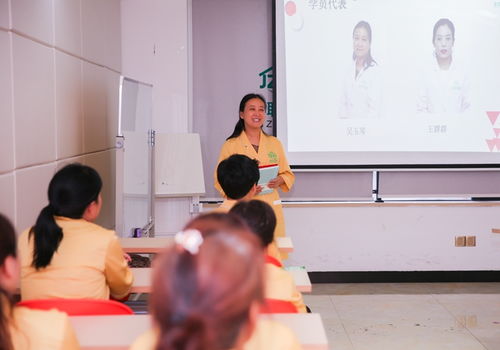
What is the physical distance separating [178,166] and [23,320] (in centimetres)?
318

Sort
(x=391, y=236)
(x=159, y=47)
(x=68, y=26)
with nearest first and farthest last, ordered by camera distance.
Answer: (x=68, y=26) < (x=159, y=47) < (x=391, y=236)

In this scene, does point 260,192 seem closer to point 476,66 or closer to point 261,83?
point 261,83

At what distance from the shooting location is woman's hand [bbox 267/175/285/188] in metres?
4.01

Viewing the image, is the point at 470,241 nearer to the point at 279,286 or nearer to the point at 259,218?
the point at 259,218

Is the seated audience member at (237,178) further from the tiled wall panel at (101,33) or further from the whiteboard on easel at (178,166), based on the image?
the whiteboard on easel at (178,166)

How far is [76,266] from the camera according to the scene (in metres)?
2.08

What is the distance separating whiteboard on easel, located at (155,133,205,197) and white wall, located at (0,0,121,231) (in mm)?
344

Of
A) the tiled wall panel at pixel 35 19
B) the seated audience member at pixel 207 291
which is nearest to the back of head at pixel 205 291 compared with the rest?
the seated audience member at pixel 207 291

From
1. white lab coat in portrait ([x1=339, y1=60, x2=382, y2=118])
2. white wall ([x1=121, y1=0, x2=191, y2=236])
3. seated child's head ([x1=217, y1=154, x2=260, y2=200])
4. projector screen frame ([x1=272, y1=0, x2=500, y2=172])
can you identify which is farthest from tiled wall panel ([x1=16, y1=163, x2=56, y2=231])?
white lab coat in portrait ([x1=339, y1=60, x2=382, y2=118])

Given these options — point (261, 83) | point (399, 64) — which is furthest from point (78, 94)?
point (399, 64)

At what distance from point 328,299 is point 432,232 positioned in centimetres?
106

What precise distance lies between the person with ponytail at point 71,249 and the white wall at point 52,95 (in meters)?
0.60

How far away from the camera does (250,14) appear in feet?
16.3

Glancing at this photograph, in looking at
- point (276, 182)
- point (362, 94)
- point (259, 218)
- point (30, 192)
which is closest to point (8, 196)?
Answer: point (30, 192)
